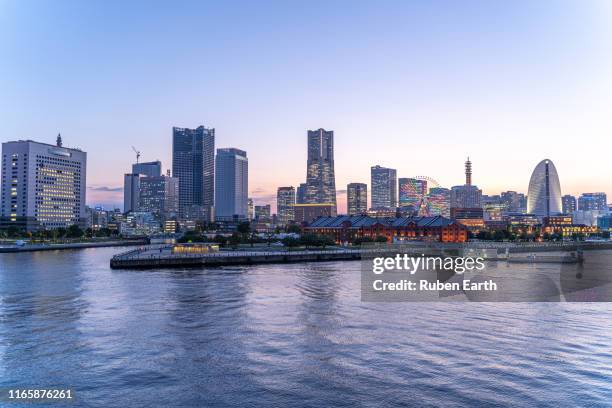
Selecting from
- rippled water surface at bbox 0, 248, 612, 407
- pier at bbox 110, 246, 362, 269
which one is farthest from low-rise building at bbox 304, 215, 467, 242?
rippled water surface at bbox 0, 248, 612, 407

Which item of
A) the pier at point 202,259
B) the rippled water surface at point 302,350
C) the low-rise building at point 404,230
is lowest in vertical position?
the rippled water surface at point 302,350

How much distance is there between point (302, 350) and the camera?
32375 millimetres

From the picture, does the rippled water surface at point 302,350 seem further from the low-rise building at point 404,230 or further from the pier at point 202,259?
the low-rise building at point 404,230

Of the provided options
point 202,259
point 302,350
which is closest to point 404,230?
point 202,259

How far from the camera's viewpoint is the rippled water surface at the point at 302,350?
24.8 meters

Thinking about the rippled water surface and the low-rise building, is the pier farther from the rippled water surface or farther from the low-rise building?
the low-rise building

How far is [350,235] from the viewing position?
188250mm

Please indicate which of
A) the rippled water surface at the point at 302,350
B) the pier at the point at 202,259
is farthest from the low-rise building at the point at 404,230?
the rippled water surface at the point at 302,350

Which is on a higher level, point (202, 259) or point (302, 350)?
point (202, 259)

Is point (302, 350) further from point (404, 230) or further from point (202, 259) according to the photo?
point (404, 230)

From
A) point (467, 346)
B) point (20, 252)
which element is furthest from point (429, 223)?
point (467, 346)

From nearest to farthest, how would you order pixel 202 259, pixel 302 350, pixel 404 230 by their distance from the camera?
pixel 302 350 → pixel 202 259 → pixel 404 230

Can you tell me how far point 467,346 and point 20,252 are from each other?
161 metres

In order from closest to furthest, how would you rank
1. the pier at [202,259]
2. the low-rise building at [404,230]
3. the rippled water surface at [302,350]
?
the rippled water surface at [302,350]
the pier at [202,259]
the low-rise building at [404,230]
